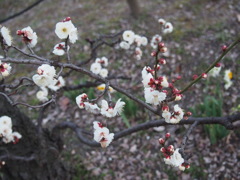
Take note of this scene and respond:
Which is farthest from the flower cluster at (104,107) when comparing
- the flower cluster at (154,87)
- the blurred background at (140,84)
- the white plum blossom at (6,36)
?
the blurred background at (140,84)

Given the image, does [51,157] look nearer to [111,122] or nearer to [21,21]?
[111,122]

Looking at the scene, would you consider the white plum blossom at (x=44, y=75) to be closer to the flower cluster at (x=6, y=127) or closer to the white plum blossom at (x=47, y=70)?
the white plum blossom at (x=47, y=70)

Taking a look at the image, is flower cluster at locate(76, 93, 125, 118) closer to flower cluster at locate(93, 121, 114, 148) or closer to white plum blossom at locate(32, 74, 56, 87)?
flower cluster at locate(93, 121, 114, 148)

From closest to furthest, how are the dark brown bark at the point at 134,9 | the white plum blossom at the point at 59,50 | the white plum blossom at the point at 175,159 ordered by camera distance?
1. the white plum blossom at the point at 175,159
2. the white plum blossom at the point at 59,50
3. the dark brown bark at the point at 134,9

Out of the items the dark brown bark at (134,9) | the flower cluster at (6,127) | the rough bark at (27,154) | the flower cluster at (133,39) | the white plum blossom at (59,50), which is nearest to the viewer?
the white plum blossom at (59,50)

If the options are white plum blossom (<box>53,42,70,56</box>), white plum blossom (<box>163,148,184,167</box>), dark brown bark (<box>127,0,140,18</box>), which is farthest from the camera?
dark brown bark (<box>127,0,140,18</box>)

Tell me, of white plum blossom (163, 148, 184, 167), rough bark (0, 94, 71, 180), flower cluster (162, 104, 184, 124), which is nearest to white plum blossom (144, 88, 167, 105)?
flower cluster (162, 104, 184, 124)

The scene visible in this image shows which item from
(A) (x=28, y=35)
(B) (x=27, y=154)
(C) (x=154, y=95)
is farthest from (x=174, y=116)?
Result: (B) (x=27, y=154)
